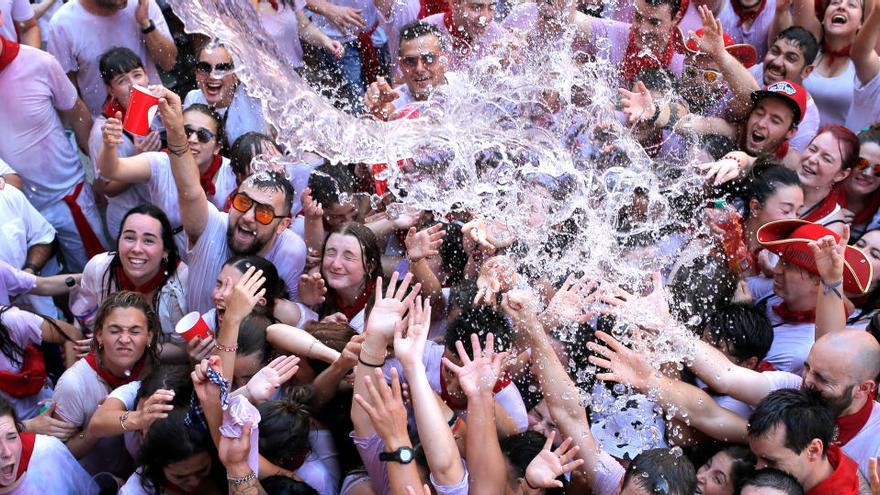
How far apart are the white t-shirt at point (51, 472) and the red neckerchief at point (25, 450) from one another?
0.02 m

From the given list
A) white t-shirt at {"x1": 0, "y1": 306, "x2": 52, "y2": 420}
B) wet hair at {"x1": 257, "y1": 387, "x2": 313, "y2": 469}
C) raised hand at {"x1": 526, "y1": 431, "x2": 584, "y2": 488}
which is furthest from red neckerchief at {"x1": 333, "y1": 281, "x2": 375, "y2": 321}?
raised hand at {"x1": 526, "y1": 431, "x2": 584, "y2": 488}

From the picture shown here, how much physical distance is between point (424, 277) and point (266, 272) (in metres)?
0.71

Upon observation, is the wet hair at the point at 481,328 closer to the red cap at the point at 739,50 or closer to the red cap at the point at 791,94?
the red cap at the point at 791,94

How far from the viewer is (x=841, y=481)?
3150mm

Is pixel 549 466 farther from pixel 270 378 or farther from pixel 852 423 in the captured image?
pixel 852 423

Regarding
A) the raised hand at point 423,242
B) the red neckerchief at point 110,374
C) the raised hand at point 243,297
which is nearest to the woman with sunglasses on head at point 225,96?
the raised hand at point 423,242

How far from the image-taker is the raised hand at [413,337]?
10.9ft

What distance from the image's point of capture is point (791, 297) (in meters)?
4.08

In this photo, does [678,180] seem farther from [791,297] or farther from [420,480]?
[420,480]

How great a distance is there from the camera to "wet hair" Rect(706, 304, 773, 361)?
151 inches

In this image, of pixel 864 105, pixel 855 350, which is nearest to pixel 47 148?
pixel 855 350

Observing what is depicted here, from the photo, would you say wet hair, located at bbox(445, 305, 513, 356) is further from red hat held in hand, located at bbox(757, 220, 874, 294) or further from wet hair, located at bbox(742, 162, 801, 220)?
wet hair, located at bbox(742, 162, 801, 220)

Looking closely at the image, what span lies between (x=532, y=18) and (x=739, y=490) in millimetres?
3196

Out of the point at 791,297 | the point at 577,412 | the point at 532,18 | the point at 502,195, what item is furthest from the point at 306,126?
the point at 791,297
